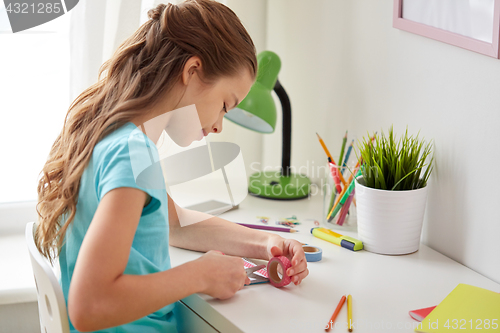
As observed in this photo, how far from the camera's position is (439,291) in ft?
2.57

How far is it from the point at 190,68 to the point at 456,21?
0.49 metres

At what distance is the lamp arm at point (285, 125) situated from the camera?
1.29 meters

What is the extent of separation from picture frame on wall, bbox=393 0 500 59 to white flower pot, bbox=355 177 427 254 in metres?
0.28

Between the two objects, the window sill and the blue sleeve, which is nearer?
the blue sleeve

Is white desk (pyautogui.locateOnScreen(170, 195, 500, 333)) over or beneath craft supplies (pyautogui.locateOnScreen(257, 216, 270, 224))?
over

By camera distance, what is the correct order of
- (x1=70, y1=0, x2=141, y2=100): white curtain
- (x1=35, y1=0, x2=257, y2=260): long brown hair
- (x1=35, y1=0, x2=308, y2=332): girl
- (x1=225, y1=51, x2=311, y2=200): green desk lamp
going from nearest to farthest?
(x1=35, y1=0, x2=308, y2=332): girl → (x1=35, y1=0, x2=257, y2=260): long brown hair → (x1=225, y1=51, x2=311, y2=200): green desk lamp → (x1=70, y1=0, x2=141, y2=100): white curtain

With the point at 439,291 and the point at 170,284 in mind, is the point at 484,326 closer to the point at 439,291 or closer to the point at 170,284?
the point at 439,291

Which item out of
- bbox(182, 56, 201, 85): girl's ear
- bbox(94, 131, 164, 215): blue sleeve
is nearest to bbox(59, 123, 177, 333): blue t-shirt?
bbox(94, 131, 164, 215): blue sleeve

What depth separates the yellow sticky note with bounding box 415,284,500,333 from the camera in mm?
670

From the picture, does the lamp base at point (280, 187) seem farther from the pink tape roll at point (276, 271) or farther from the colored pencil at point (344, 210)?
the pink tape roll at point (276, 271)

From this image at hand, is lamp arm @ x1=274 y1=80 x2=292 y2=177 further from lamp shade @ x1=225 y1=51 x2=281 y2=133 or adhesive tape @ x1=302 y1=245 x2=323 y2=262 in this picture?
adhesive tape @ x1=302 y1=245 x2=323 y2=262

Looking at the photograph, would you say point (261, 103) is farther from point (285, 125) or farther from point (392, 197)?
point (392, 197)

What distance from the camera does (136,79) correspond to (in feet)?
2.47

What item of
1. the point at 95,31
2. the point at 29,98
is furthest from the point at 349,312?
the point at 29,98
